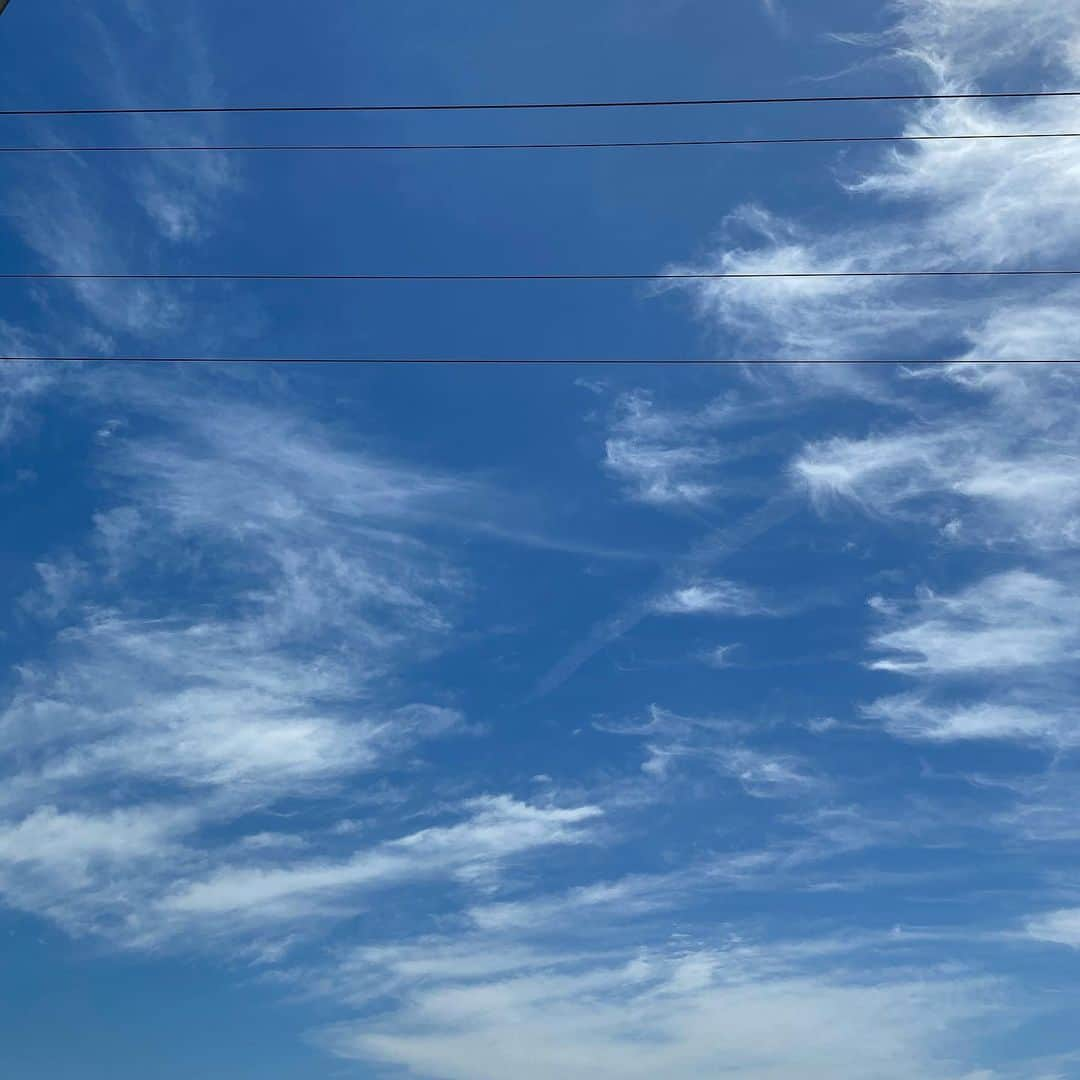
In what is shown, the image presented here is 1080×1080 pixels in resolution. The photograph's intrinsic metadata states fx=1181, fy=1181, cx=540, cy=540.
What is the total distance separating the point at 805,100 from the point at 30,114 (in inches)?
974

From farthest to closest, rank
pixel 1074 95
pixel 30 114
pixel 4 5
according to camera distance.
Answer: pixel 30 114 < pixel 1074 95 < pixel 4 5

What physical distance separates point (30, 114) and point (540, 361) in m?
18.5

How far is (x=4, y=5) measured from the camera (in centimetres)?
2502

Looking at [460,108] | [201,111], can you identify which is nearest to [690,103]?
[460,108]

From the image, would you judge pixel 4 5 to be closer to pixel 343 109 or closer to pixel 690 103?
pixel 343 109

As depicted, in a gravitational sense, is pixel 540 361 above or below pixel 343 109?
below

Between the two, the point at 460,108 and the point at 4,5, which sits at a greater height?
the point at 460,108

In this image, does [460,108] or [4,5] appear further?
[460,108]

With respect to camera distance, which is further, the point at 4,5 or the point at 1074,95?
the point at 1074,95

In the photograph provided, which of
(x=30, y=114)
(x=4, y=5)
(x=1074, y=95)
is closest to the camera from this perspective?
(x=4, y=5)

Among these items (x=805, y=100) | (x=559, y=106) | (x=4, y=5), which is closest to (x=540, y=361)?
(x=559, y=106)

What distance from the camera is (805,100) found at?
118 ft

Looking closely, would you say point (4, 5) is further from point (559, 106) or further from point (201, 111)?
point (559, 106)

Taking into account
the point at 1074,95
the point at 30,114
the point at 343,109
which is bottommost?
the point at 1074,95
